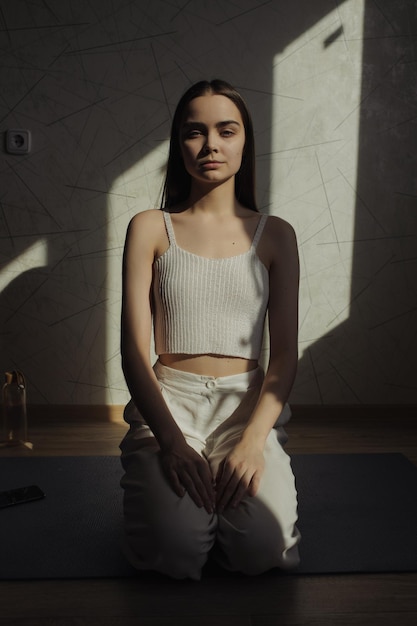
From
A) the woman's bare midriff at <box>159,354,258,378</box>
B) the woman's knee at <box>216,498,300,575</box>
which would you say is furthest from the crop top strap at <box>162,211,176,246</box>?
the woman's knee at <box>216,498,300,575</box>

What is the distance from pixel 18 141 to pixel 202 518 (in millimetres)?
1744

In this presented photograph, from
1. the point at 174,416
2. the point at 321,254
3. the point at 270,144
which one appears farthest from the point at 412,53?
the point at 174,416

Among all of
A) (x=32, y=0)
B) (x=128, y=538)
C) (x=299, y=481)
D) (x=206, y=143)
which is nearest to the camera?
(x=128, y=538)

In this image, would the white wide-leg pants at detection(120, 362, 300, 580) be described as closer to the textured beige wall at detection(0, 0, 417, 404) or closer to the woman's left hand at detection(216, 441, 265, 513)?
the woman's left hand at detection(216, 441, 265, 513)

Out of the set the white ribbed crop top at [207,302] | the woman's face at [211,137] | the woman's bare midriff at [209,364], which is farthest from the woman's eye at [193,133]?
the woman's bare midriff at [209,364]

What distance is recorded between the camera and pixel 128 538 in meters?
1.36

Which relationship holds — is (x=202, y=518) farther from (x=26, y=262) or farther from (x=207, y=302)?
(x=26, y=262)

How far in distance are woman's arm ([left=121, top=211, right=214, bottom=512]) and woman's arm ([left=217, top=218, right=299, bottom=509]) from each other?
0.17ft

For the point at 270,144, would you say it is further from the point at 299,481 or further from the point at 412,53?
the point at 299,481

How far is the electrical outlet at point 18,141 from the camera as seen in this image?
252 centimetres

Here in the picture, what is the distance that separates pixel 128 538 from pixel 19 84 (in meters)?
1.82

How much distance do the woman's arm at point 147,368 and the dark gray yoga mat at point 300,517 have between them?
0.24 meters

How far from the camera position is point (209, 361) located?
1525mm

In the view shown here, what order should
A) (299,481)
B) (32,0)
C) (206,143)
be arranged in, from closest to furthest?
(206,143) → (299,481) → (32,0)
